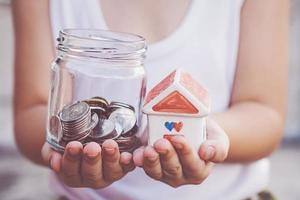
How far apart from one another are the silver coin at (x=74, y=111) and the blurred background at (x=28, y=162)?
30.1 inches

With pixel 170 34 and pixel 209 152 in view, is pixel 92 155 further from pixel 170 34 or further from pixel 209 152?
pixel 170 34

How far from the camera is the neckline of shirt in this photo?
2.32 ft

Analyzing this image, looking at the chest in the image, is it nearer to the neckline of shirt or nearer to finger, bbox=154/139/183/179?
the neckline of shirt

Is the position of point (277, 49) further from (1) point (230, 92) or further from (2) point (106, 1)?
(2) point (106, 1)

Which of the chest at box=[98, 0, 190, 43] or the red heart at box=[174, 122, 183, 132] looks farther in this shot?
the chest at box=[98, 0, 190, 43]

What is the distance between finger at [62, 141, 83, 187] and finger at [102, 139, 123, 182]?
0.02 metres

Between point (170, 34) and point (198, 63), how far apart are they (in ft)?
0.15

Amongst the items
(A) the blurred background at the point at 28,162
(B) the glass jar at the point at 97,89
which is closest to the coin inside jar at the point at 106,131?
(B) the glass jar at the point at 97,89

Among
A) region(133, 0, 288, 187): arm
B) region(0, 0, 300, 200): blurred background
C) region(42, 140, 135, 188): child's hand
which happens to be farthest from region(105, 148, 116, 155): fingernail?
region(0, 0, 300, 200): blurred background

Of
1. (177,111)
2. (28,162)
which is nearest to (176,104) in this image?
(177,111)

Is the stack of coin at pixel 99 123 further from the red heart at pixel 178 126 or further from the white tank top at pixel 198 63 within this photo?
the white tank top at pixel 198 63

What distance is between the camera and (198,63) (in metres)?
0.72

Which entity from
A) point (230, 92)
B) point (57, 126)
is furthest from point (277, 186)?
point (57, 126)

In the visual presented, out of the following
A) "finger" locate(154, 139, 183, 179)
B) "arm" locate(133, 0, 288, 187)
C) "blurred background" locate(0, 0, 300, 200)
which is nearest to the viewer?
"finger" locate(154, 139, 183, 179)
